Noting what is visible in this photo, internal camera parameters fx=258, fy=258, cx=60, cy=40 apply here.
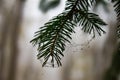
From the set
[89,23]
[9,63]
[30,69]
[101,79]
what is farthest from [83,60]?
[89,23]

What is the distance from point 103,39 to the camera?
221 centimetres

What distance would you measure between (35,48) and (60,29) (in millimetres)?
2045

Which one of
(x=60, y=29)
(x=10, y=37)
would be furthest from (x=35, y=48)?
(x=60, y=29)

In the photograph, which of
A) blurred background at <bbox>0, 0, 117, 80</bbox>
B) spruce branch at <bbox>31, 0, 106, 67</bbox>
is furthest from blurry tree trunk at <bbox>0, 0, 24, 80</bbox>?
spruce branch at <bbox>31, 0, 106, 67</bbox>

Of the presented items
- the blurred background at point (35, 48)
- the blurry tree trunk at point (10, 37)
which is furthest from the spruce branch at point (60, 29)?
the blurry tree trunk at point (10, 37)

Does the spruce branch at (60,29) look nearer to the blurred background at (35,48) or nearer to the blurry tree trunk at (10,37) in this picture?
the blurred background at (35,48)

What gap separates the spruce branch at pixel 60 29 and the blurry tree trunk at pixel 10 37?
2.06 m

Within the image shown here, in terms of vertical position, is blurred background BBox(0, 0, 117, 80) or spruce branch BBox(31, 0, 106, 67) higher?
blurred background BBox(0, 0, 117, 80)

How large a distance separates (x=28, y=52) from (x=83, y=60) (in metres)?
0.49

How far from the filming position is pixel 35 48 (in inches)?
90.0

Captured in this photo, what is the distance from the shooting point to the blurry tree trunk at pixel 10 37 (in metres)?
2.28

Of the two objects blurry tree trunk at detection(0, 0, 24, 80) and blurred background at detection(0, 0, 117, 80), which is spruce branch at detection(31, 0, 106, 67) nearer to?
blurred background at detection(0, 0, 117, 80)

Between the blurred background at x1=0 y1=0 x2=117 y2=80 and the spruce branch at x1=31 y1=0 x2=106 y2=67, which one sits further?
the blurred background at x1=0 y1=0 x2=117 y2=80

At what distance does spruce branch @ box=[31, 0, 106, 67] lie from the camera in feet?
0.82
